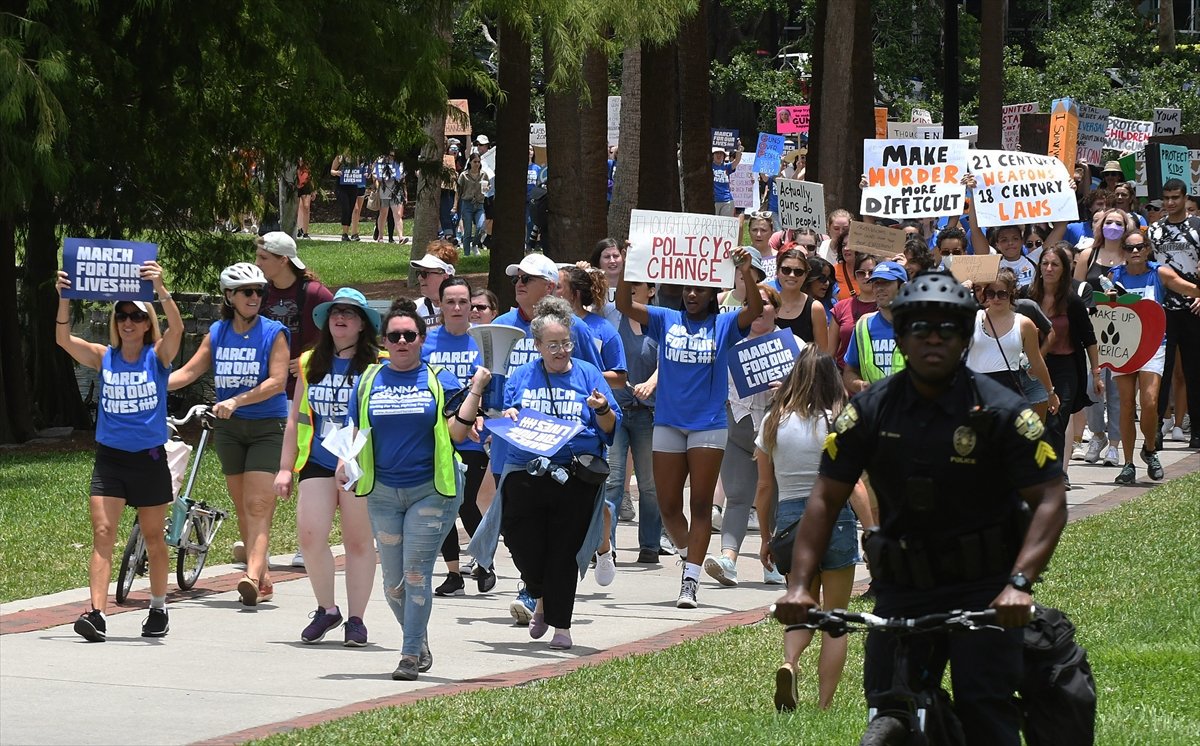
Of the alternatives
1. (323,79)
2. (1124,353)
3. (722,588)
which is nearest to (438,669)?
(722,588)

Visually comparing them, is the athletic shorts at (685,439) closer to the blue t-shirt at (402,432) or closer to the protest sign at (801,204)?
the blue t-shirt at (402,432)

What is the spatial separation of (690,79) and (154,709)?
1673 centimetres

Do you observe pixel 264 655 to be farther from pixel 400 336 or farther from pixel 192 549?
pixel 192 549

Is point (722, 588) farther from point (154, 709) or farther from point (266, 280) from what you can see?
point (154, 709)

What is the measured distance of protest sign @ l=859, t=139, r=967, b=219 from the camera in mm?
16859

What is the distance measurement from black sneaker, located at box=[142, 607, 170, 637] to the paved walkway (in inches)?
2.1

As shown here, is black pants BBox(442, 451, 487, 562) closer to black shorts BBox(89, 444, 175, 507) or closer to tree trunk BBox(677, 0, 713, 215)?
black shorts BBox(89, 444, 175, 507)

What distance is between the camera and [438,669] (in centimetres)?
885

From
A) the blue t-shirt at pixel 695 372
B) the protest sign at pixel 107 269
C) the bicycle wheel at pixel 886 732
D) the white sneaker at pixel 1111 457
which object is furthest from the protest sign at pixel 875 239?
the bicycle wheel at pixel 886 732

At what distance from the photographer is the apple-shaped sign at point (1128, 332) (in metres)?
14.8

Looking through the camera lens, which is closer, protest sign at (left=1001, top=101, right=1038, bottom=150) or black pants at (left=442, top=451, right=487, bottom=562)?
black pants at (left=442, top=451, right=487, bottom=562)

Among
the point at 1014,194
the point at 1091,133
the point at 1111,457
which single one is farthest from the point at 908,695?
the point at 1091,133

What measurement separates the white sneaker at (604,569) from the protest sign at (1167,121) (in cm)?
2056

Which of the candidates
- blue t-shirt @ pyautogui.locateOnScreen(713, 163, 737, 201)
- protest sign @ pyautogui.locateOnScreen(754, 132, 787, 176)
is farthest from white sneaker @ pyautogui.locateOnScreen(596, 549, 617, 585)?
blue t-shirt @ pyautogui.locateOnScreen(713, 163, 737, 201)
